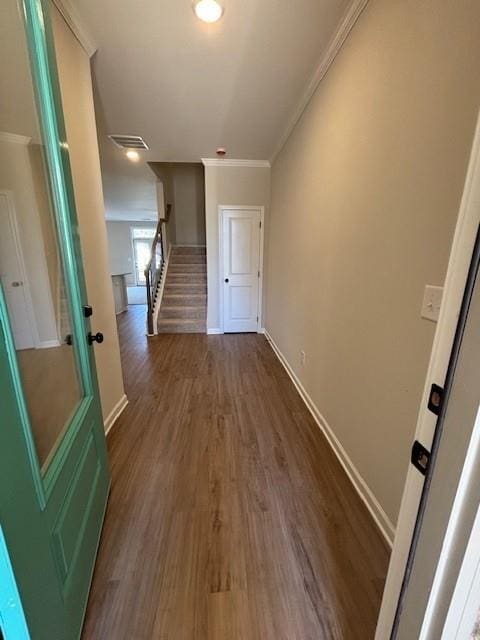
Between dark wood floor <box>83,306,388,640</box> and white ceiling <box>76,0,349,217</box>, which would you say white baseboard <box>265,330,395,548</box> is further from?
white ceiling <box>76,0,349,217</box>

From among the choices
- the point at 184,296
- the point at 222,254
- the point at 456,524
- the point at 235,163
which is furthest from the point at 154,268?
the point at 456,524

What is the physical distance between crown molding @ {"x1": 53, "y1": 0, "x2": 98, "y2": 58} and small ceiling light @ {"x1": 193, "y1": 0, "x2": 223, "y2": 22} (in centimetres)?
69

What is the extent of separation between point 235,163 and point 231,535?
167 inches

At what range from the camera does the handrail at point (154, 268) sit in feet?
14.9

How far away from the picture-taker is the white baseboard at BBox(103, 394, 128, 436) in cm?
209

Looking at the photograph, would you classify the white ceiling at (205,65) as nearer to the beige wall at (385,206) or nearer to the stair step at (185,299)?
the beige wall at (385,206)

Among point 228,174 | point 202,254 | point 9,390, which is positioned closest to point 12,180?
point 9,390

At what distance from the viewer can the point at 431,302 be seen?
1.07 meters

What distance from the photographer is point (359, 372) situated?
5.27 feet

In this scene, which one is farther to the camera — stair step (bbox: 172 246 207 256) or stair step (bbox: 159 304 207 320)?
stair step (bbox: 172 246 207 256)

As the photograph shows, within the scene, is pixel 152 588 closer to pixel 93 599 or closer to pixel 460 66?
pixel 93 599

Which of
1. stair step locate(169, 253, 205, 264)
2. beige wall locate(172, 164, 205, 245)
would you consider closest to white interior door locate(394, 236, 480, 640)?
stair step locate(169, 253, 205, 264)

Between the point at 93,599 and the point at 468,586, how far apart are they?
131 cm

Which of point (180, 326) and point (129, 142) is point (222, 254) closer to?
point (180, 326)
